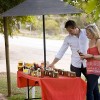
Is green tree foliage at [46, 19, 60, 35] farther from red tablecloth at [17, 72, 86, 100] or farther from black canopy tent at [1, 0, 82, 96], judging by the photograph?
red tablecloth at [17, 72, 86, 100]

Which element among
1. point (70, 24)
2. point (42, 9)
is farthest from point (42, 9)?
point (70, 24)

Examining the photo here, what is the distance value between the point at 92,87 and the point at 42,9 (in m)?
1.70

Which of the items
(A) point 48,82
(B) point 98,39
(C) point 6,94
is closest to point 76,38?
(B) point 98,39

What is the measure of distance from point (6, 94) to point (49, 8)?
2.72 metres

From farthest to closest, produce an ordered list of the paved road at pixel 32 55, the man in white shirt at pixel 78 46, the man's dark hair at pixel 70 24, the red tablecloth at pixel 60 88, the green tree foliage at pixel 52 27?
the green tree foliage at pixel 52 27 < the paved road at pixel 32 55 < the man in white shirt at pixel 78 46 < the man's dark hair at pixel 70 24 < the red tablecloth at pixel 60 88

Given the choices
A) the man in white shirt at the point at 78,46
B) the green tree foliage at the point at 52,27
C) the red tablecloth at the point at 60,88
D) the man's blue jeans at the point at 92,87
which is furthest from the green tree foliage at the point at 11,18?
the green tree foliage at the point at 52,27

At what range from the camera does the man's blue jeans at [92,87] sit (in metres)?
4.82

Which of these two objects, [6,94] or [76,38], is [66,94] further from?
[6,94]

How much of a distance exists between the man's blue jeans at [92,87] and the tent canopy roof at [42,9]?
1331 millimetres

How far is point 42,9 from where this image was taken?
5.67 metres

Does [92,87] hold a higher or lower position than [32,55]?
higher

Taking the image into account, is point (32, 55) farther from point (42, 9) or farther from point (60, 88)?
point (60, 88)

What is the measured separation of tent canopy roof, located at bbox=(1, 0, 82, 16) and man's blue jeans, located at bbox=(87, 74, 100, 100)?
133 cm

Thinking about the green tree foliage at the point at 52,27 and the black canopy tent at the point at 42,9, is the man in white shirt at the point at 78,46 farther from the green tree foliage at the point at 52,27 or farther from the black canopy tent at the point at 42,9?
the green tree foliage at the point at 52,27
